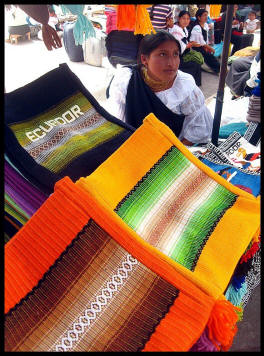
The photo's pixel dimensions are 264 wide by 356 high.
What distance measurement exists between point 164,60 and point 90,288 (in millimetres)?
1143

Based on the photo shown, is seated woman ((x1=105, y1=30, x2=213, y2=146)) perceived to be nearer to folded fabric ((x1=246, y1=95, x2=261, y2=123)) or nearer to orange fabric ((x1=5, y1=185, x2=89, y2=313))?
folded fabric ((x1=246, y1=95, x2=261, y2=123))

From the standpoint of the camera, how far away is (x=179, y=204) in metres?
1.05

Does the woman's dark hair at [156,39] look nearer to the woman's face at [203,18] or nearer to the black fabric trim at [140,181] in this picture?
the black fabric trim at [140,181]

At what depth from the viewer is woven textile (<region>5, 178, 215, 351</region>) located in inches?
29.8

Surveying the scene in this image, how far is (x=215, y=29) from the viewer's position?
18.4 feet

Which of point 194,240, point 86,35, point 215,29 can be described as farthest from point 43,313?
point 215,29

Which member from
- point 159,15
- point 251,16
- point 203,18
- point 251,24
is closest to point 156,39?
point 159,15

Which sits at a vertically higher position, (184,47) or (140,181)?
(184,47)

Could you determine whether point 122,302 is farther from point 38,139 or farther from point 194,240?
point 38,139

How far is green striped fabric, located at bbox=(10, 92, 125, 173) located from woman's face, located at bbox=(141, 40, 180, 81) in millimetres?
529

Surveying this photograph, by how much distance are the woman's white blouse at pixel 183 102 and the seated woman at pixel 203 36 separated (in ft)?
11.4

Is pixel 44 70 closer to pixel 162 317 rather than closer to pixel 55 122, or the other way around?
pixel 55 122

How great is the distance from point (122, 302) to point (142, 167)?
415 mm

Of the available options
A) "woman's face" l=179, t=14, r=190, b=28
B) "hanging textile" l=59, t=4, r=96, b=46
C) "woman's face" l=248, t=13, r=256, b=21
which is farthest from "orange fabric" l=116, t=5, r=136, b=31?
"woman's face" l=248, t=13, r=256, b=21
